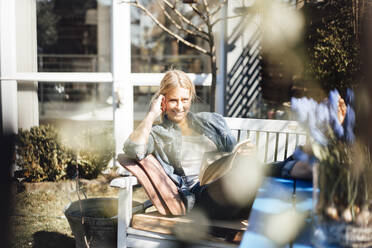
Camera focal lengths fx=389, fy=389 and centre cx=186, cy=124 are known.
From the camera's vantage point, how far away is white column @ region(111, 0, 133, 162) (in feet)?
13.0

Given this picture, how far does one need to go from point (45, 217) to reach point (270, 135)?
2049 millimetres

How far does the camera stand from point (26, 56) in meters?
4.26

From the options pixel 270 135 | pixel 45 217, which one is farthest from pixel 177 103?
pixel 45 217

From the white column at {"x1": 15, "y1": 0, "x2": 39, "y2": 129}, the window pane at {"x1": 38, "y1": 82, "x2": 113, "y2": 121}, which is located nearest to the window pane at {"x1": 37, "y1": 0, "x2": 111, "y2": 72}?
the window pane at {"x1": 38, "y1": 82, "x2": 113, "y2": 121}

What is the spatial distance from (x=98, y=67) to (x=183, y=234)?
8.87 metres

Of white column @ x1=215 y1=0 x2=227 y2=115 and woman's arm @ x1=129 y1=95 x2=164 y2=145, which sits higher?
white column @ x1=215 y1=0 x2=227 y2=115

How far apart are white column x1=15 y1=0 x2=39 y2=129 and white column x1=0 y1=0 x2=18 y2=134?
6cm

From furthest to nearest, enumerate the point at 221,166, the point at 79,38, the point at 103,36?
the point at 79,38 < the point at 103,36 < the point at 221,166

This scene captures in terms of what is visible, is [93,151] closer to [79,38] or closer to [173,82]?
[173,82]

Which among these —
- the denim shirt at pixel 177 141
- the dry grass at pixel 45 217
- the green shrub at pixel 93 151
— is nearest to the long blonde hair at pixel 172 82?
the denim shirt at pixel 177 141

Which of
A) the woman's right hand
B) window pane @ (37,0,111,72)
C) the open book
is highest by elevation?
window pane @ (37,0,111,72)

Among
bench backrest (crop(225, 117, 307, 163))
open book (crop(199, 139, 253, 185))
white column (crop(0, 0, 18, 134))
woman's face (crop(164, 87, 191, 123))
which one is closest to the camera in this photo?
open book (crop(199, 139, 253, 185))

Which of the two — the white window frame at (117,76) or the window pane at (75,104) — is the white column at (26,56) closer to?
the white window frame at (117,76)

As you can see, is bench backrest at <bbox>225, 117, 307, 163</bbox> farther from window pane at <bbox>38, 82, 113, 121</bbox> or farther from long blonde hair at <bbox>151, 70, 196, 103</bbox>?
window pane at <bbox>38, 82, 113, 121</bbox>
